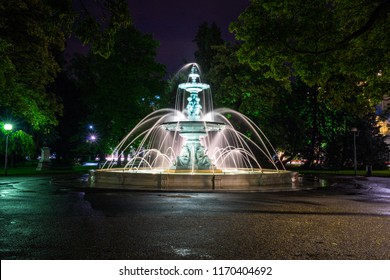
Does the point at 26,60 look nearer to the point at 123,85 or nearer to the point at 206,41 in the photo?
the point at 123,85

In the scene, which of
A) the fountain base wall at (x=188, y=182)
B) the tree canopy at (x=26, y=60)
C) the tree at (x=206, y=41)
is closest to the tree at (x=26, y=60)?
the tree canopy at (x=26, y=60)

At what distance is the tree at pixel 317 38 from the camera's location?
721 inches

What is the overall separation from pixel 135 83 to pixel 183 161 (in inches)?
898

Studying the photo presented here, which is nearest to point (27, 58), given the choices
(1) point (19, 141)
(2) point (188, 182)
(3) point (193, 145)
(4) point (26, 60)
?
(4) point (26, 60)

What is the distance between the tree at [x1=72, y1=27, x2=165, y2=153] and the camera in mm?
42312

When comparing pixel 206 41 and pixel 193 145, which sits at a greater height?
pixel 206 41

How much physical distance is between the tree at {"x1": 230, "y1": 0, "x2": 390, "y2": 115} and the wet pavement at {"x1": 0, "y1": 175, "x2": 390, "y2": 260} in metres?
8.71

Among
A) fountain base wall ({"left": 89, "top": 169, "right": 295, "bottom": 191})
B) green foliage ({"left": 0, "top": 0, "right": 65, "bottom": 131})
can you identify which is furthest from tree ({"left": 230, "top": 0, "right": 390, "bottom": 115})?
green foliage ({"left": 0, "top": 0, "right": 65, "bottom": 131})

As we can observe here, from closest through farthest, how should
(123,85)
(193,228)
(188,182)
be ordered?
(193,228) < (188,182) < (123,85)

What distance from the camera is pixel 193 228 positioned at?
8.00 m

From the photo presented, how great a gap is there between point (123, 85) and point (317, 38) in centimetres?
2792

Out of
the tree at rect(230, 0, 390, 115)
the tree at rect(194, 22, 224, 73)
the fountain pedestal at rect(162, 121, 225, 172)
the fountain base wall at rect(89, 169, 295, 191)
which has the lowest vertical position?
the fountain base wall at rect(89, 169, 295, 191)

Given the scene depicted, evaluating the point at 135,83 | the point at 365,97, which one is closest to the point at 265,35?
the point at 365,97

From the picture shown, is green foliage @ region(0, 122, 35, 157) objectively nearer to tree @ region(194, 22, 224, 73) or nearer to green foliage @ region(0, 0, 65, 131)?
green foliage @ region(0, 0, 65, 131)
